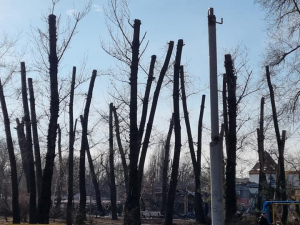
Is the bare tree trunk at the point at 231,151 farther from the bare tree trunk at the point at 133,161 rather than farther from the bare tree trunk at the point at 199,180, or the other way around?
the bare tree trunk at the point at 199,180

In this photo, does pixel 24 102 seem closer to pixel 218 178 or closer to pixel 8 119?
pixel 8 119

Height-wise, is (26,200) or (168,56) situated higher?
(168,56)

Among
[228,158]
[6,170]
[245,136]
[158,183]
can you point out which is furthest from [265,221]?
[158,183]

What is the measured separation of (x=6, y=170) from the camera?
2586 inches

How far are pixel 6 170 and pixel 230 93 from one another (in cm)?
4659

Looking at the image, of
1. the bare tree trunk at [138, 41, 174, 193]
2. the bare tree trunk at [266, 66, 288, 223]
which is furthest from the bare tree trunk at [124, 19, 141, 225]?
the bare tree trunk at [266, 66, 288, 223]

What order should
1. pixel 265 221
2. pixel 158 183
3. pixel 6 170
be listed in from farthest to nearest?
pixel 158 183 → pixel 6 170 → pixel 265 221

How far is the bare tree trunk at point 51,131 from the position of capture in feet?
71.1

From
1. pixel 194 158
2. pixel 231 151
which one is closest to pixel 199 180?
pixel 194 158

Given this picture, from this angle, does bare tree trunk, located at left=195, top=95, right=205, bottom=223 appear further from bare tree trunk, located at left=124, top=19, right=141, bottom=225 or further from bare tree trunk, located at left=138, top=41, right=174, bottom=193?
bare tree trunk, located at left=124, top=19, right=141, bottom=225

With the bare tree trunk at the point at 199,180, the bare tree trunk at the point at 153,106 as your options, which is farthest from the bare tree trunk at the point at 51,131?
the bare tree trunk at the point at 199,180

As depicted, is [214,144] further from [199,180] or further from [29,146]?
[199,180]

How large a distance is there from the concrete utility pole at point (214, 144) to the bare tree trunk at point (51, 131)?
12.4 meters

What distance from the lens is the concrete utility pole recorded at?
1038 cm
